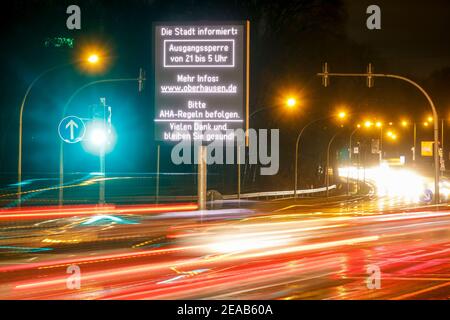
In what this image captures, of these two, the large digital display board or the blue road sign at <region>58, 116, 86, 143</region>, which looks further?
the blue road sign at <region>58, 116, 86, 143</region>

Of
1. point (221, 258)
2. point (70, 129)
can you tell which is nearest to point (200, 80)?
point (70, 129)

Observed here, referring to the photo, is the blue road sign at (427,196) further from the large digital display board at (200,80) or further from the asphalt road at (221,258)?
the large digital display board at (200,80)

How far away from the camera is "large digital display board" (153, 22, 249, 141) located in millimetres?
20688

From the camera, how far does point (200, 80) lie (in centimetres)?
2136

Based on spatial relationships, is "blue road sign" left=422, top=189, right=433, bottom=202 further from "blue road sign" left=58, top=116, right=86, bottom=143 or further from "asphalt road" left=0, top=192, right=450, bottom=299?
"blue road sign" left=58, top=116, right=86, bottom=143

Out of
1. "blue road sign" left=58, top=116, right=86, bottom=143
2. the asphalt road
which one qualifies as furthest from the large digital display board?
the asphalt road

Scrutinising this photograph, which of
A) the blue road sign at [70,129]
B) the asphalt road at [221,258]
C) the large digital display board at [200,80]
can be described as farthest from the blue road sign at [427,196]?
the blue road sign at [70,129]

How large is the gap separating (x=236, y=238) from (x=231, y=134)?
149 inches

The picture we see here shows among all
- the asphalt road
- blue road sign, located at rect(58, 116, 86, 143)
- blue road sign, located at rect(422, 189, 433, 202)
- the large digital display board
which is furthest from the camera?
blue road sign, located at rect(422, 189, 433, 202)

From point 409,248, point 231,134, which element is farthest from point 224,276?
point 231,134

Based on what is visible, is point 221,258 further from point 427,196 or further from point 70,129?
point 427,196

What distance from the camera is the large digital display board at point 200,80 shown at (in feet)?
67.9

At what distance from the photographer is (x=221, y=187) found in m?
53.7
